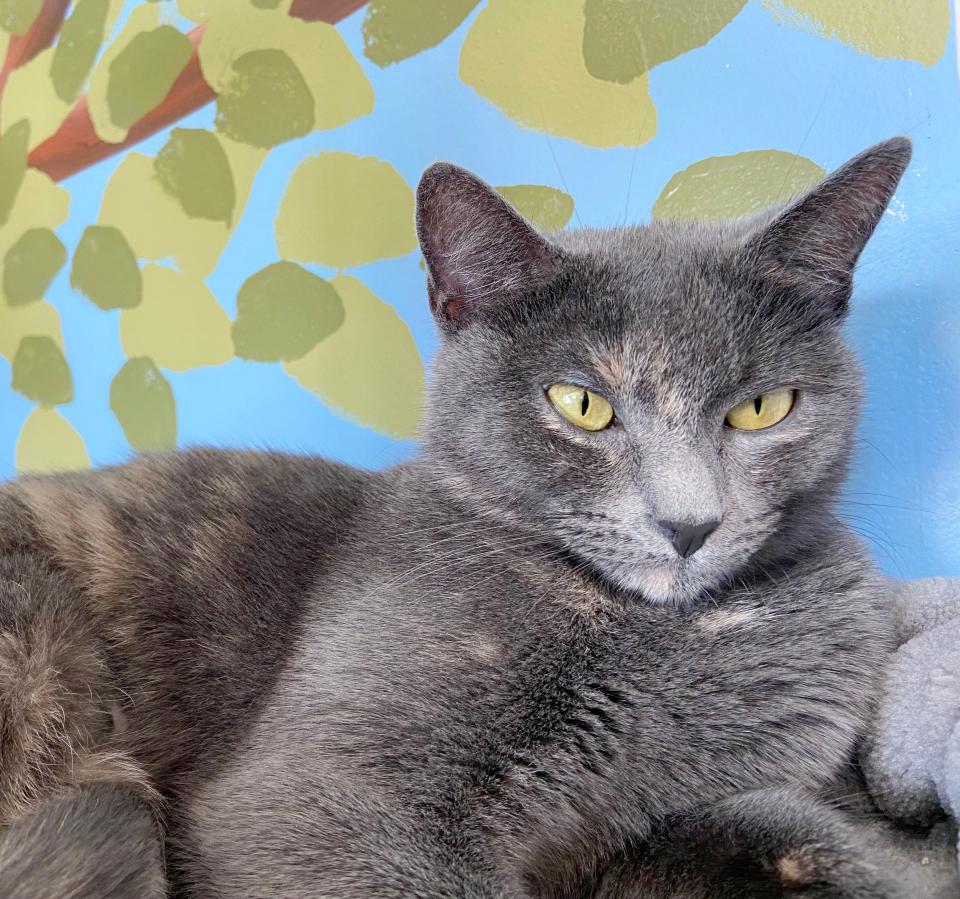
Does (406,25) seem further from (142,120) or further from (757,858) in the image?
(757,858)

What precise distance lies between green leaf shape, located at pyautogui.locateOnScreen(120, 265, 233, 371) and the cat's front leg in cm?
147

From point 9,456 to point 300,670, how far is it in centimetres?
196

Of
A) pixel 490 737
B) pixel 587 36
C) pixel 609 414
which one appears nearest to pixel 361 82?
pixel 587 36

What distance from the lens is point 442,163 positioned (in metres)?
0.96

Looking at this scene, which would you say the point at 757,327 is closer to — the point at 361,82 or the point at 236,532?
the point at 236,532

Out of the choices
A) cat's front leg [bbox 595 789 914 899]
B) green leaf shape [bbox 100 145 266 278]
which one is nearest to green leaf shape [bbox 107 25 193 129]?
green leaf shape [bbox 100 145 266 278]

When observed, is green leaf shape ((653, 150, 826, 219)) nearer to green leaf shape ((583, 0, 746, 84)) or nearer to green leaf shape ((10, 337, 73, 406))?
green leaf shape ((583, 0, 746, 84))

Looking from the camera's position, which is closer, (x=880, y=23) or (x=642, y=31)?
(x=880, y=23)

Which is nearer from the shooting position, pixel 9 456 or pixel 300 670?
pixel 300 670

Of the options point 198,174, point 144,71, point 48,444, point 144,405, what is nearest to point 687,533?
point 198,174

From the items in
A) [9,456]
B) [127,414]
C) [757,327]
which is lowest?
[9,456]

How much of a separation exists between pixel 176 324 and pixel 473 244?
1.29 m

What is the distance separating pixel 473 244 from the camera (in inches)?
39.2

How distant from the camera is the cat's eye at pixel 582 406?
0.94 metres
